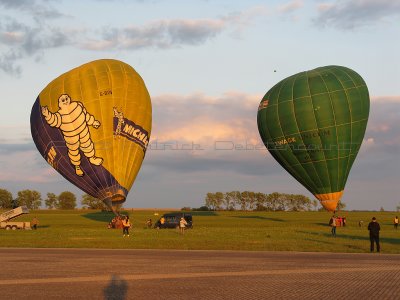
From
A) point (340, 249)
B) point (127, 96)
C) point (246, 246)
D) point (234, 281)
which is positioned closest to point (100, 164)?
point (127, 96)

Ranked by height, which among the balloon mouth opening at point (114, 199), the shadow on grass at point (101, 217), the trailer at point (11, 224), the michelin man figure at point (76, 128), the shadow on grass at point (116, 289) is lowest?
the shadow on grass at point (116, 289)

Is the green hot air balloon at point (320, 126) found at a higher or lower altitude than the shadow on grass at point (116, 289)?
higher

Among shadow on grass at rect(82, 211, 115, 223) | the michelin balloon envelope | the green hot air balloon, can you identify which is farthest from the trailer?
the green hot air balloon

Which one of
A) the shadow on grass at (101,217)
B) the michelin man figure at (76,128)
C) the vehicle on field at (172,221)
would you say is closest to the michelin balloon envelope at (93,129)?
the michelin man figure at (76,128)

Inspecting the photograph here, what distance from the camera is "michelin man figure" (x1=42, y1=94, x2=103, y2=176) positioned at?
59.2m

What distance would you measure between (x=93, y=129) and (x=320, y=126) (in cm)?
2288

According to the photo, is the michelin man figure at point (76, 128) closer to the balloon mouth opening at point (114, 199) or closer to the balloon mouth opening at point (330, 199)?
the balloon mouth opening at point (114, 199)

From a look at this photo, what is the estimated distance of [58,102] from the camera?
60.2m

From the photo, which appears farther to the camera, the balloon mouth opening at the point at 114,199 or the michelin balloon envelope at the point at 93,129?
the balloon mouth opening at the point at 114,199

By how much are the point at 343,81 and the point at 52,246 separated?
3768 centimetres

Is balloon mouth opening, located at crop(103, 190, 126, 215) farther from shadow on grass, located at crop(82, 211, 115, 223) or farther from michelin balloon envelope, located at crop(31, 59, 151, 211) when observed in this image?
shadow on grass, located at crop(82, 211, 115, 223)

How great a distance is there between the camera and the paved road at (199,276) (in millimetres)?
16312

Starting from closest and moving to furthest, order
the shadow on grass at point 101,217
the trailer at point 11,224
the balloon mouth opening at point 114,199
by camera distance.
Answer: the balloon mouth opening at point 114,199, the trailer at point 11,224, the shadow on grass at point 101,217

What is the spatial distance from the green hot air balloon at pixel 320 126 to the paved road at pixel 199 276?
32.5m
